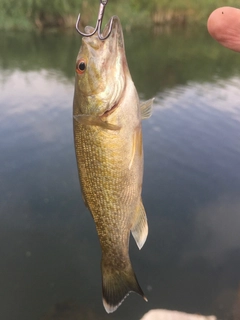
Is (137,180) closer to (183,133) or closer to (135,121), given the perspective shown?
(135,121)

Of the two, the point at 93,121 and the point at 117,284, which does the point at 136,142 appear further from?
the point at 117,284

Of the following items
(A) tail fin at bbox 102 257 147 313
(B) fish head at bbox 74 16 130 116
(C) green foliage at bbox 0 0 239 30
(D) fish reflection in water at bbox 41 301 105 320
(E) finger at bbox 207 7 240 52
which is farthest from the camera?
(C) green foliage at bbox 0 0 239 30

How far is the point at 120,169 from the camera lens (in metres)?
1.92

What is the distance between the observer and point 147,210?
5.62 meters

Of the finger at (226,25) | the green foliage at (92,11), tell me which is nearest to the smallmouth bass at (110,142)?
the finger at (226,25)

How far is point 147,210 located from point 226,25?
168 inches

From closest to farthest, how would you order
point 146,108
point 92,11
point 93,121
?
point 93,121 < point 146,108 < point 92,11

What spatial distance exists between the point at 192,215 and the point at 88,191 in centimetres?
399

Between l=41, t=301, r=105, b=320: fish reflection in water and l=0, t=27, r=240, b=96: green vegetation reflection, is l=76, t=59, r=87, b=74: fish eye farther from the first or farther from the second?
l=0, t=27, r=240, b=96: green vegetation reflection

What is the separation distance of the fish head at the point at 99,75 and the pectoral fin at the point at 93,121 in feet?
0.13

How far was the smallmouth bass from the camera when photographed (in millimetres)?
1812

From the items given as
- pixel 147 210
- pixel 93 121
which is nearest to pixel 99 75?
pixel 93 121

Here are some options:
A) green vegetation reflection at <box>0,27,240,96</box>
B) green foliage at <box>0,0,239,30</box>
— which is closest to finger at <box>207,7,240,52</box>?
green vegetation reflection at <box>0,27,240,96</box>

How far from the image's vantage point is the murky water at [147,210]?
4.33 metres
